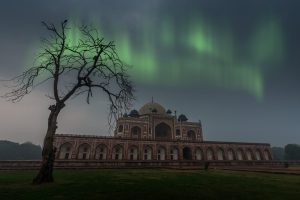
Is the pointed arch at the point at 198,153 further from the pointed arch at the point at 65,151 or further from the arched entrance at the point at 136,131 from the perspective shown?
the pointed arch at the point at 65,151

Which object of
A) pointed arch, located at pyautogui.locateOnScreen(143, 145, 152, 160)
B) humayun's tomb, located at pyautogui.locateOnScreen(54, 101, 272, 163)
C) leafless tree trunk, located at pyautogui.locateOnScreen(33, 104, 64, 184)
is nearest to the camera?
leafless tree trunk, located at pyautogui.locateOnScreen(33, 104, 64, 184)

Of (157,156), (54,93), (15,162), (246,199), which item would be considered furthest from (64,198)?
(157,156)

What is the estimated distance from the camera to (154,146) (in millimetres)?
49375

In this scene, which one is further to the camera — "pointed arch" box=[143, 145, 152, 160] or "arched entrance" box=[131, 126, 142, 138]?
"arched entrance" box=[131, 126, 142, 138]

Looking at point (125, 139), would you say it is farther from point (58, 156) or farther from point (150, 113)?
point (150, 113)

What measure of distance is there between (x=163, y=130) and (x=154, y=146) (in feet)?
63.0

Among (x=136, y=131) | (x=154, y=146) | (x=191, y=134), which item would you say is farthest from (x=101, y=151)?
(x=191, y=134)

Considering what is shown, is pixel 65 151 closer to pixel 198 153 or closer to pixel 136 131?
pixel 136 131

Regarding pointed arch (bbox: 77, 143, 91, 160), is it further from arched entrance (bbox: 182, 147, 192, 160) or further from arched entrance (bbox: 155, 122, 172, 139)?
arched entrance (bbox: 155, 122, 172, 139)

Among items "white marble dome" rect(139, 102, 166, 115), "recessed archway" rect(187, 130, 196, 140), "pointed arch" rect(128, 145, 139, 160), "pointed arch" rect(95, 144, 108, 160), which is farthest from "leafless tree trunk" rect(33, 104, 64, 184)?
"recessed archway" rect(187, 130, 196, 140)

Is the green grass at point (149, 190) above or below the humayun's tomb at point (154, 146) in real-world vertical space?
below

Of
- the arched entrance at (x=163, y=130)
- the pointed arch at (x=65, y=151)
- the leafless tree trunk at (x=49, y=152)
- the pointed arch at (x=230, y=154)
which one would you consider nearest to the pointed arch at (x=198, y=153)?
the pointed arch at (x=230, y=154)

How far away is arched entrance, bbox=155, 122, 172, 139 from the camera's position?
6619cm

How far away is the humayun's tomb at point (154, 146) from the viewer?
148 ft
